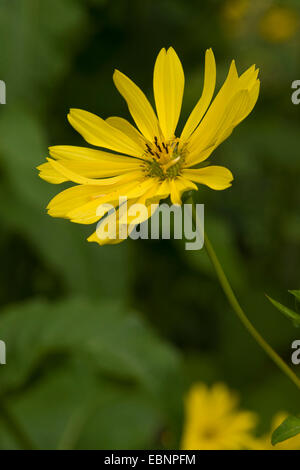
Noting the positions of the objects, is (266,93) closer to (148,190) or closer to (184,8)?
(184,8)

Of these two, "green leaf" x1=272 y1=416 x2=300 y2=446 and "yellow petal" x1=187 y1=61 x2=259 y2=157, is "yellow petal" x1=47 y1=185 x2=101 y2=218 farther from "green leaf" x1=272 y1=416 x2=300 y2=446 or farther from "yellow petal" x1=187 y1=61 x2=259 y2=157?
"green leaf" x1=272 y1=416 x2=300 y2=446

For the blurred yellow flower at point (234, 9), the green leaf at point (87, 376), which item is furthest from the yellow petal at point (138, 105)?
the blurred yellow flower at point (234, 9)

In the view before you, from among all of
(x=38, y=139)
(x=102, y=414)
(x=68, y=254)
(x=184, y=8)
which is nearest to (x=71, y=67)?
(x=184, y=8)

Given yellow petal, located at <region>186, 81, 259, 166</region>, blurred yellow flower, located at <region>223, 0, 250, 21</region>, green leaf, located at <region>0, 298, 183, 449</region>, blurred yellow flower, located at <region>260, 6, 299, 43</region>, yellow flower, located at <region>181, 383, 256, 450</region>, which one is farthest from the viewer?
blurred yellow flower, located at <region>260, 6, 299, 43</region>

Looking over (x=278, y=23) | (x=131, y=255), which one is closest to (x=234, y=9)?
(x=278, y=23)

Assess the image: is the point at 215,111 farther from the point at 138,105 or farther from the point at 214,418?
the point at 214,418

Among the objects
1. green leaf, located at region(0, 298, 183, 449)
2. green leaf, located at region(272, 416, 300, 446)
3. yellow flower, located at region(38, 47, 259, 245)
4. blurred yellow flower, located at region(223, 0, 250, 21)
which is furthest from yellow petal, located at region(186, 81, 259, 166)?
blurred yellow flower, located at region(223, 0, 250, 21)
